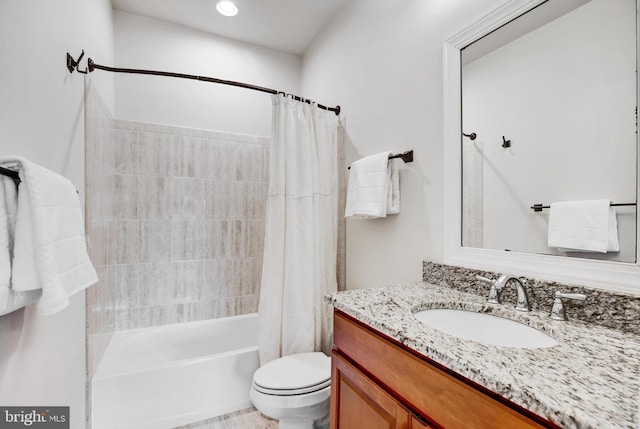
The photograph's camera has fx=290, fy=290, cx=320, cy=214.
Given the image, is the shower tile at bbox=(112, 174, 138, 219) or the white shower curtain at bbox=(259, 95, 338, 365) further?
the shower tile at bbox=(112, 174, 138, 219)

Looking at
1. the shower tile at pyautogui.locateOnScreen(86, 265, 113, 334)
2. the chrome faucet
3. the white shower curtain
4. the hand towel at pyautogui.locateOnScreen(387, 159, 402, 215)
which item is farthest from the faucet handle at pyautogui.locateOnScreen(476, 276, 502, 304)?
the shower tile at pyautogui.locateOnScreen(86, 265, 113, 334)

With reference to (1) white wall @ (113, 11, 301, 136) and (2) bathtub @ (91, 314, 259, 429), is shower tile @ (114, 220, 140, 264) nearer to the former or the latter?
(2) bathtub @ (91, 314, 259, 429)

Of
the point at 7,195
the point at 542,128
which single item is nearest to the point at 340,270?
the point at 542,128

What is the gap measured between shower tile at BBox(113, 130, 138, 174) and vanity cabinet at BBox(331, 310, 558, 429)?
1988 millimetres

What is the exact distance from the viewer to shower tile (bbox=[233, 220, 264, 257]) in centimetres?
256

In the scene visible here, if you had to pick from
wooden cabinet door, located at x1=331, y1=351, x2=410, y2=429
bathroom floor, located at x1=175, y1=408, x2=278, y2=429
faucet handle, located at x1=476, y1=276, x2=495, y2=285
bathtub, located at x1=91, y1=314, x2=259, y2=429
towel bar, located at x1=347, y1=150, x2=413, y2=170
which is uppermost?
towel bar, located at x1=347, y1=150, x2=413, y2=170

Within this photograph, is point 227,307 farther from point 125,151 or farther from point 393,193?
point 393,193

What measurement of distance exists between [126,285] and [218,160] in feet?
3.95

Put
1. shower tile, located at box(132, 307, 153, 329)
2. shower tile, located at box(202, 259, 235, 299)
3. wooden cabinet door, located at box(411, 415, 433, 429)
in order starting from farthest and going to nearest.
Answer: shower tile, located at box(202, 259, 235, 299) < shower tile, located at box(132, 307, 153, 329) < wooden cabinet door, located at box(411, 415, 433, 429)

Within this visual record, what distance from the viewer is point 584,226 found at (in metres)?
0.92

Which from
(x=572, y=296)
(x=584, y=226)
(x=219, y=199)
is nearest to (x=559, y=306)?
(x=572, y=296)

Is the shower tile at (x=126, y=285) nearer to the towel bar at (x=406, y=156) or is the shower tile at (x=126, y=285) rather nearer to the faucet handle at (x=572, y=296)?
the towel bar at (x=406, y=156)

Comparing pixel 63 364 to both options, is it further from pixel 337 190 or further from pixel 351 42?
pixel 351 42

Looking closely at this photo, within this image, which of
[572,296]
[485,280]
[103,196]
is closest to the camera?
[572,296]
